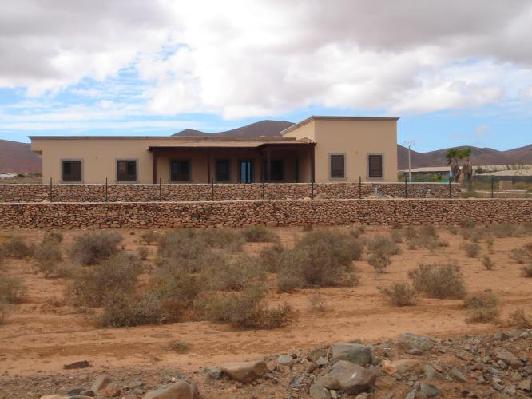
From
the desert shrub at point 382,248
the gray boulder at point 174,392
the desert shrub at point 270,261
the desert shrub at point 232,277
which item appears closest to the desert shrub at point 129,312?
the desert shrub at point 232,277

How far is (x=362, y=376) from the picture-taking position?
7180mm

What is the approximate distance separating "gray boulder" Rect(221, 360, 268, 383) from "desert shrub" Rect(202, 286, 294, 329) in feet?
8.66

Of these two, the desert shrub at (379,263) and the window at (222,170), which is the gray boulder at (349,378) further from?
the window at (222,170)

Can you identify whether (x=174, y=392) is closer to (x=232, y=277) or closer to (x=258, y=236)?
(x=232, y=277)

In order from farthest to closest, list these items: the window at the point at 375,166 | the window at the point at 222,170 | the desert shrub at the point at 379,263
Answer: the window at the point at 222,170 → the window at the point at 375,166 → the desert shrub at the point at 379,263

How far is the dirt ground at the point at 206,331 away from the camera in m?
8.30

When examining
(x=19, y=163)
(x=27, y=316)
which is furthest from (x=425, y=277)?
(x=19, y=163)

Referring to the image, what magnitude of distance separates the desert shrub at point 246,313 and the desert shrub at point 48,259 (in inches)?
275

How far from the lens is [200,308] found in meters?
11.1

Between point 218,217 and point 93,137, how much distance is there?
12861 mm

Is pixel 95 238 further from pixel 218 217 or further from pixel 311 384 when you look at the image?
pixel 311 384

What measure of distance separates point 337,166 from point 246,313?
2932cm

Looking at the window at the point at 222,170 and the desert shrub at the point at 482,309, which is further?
the window at the point at 222,170

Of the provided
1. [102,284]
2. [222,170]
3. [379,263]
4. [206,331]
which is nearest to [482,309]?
[206,331]
